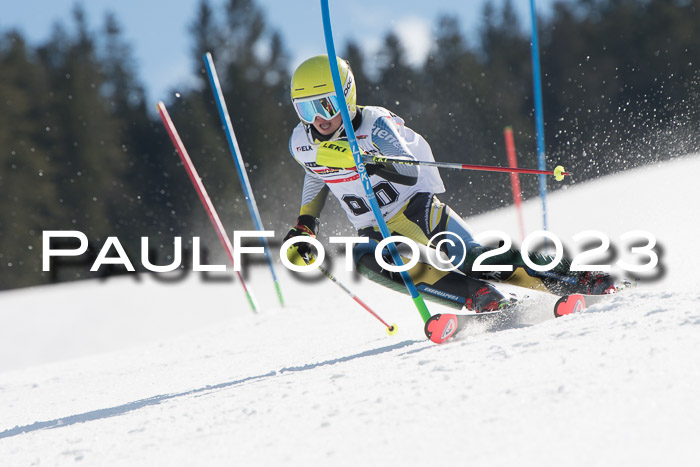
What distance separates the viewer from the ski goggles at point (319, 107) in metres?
3.83

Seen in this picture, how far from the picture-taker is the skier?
12.5 feet

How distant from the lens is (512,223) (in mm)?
12312

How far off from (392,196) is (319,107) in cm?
65

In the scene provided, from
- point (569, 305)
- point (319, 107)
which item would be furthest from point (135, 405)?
point (569, 305)

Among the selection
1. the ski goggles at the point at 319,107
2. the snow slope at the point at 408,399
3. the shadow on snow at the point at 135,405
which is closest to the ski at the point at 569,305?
the snow slope at the point at 408,399

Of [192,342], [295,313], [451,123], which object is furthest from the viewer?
[451,123]

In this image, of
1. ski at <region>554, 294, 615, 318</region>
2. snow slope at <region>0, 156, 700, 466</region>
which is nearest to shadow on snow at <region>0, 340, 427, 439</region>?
snow slope at <region>0, 156, 700, 466</region>

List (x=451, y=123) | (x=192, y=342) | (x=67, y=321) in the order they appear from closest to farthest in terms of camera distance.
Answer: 1. (x=192, y=342)
2. (x=67, y=321)
3. (x=451, y=123)

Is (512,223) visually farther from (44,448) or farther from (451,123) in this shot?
(451,123)

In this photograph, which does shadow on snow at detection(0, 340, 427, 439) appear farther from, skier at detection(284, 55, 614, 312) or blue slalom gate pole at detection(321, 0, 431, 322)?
skier at detection(284, 55, 614, 312)

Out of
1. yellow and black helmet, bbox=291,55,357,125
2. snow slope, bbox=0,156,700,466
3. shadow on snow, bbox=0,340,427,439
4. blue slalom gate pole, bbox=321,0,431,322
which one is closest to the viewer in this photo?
snow slope, bbox=0,156,700,466

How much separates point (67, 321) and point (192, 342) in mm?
3459

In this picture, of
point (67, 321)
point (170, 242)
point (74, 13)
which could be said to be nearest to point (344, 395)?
point (67, 321)

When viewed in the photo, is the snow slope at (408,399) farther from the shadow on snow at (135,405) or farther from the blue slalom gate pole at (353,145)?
the blue slalom gate pole at (353,145)
